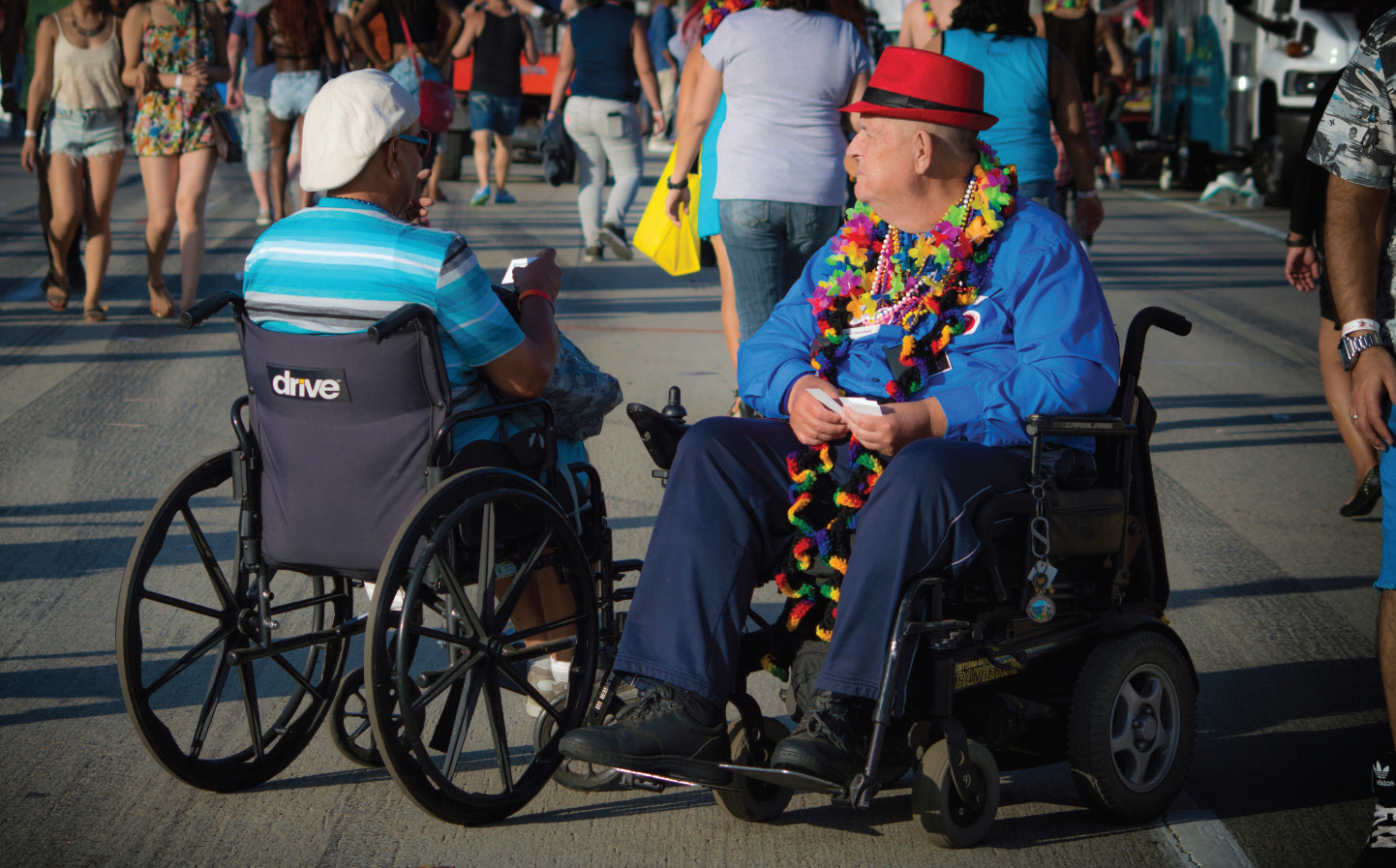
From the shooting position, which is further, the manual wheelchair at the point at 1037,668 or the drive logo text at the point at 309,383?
the drive logo text at the point at 309,383

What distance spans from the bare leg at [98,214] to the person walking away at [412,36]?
2.05m

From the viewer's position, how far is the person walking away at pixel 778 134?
5.92 metres

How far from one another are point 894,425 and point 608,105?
8.65 metres

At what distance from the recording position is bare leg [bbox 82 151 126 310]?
8.41 meters

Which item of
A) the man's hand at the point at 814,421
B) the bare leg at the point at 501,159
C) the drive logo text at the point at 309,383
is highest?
the drive logo text at the point at 309,383

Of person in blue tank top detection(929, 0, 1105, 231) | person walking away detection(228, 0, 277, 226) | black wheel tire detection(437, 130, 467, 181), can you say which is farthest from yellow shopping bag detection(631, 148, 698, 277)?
black wheel tire detection(437, 130, 467, 181)

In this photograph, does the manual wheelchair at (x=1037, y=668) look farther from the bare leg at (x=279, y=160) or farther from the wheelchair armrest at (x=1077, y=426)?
the bare leg at (x=279, y=160)

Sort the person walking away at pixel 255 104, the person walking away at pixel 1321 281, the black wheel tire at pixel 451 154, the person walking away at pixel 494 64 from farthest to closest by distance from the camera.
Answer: the black wheel tire at pixel 451 154 < the person walking away at pixel 494 64 < the person walking away at pixel 255 104 < the person walking away at pixel 1321 281

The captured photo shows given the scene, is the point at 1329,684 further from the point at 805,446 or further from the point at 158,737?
the point at 158,737

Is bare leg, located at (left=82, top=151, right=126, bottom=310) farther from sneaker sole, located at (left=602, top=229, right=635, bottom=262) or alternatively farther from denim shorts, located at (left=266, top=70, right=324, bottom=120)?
sneaker sole, located at (left=602, top=229, right=635, bottom=262)

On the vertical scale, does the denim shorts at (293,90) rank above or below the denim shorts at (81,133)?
below

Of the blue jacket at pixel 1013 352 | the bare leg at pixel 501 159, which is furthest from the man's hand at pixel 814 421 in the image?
the bare leg at pixel 501 159

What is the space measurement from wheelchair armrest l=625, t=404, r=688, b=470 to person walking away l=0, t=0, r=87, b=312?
6.41m

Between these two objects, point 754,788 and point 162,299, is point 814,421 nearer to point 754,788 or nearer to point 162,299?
point 754,788
